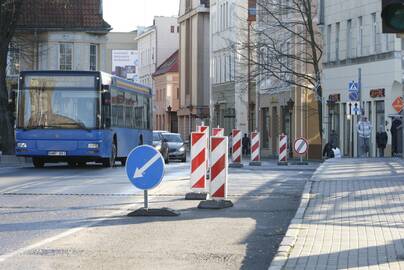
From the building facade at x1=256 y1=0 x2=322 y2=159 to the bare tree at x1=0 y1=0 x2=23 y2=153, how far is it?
1504 centimetres

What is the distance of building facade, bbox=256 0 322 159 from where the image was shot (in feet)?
177

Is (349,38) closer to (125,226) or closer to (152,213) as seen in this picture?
(152,213)

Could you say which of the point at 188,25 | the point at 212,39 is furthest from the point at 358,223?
the point at 188,25

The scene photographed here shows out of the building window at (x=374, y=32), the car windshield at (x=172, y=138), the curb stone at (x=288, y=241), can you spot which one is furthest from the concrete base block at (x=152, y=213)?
the building window at (x=374, y=32)

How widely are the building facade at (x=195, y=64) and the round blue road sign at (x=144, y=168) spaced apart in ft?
249

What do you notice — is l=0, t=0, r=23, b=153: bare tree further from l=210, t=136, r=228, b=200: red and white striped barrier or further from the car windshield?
l=210, t=136, r=228, b=200: red and white striped barrier

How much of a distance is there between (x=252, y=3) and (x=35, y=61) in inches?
809

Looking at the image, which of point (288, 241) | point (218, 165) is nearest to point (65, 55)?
point (218, 165)

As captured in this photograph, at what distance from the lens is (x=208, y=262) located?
10.4 m

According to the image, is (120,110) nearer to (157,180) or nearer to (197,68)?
(157,180)

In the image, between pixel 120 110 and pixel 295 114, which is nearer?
pixel 120 110

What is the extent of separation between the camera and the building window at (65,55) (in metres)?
65.8

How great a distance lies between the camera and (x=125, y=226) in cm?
1371

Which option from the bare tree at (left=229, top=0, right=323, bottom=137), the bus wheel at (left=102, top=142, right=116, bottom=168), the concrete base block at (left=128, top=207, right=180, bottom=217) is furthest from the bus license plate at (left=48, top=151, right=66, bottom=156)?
the bare tree at (left=229, top=0, right=323, bottom=137)
